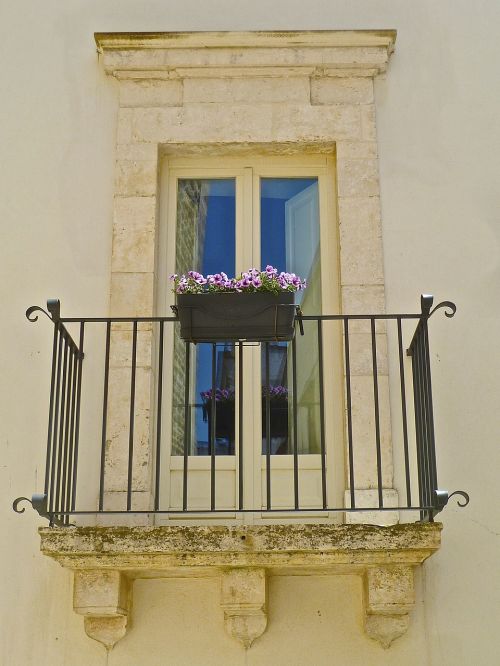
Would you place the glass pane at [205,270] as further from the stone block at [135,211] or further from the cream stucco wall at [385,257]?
the cream stucco wall at [385,257]

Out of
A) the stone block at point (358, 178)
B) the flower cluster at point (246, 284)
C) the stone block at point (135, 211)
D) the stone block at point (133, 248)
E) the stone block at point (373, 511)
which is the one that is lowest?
the stone block at point (373, 511)

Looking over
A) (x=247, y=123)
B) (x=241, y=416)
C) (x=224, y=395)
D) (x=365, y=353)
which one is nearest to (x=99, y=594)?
(x=241, y=416)

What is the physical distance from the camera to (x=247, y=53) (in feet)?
20.0

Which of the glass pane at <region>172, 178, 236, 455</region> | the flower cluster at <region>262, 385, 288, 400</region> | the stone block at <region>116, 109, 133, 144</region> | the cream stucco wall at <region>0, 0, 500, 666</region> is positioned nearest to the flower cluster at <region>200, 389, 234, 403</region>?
the glass pane at <region>172, 178, 236, 455</region>

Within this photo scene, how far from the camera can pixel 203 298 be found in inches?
200

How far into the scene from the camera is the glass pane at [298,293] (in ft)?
18.9

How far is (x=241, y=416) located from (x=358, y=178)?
5.18ft

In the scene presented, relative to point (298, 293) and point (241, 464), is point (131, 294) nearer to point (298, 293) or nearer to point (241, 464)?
point (298, 293)

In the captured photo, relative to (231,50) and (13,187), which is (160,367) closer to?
(13,187)

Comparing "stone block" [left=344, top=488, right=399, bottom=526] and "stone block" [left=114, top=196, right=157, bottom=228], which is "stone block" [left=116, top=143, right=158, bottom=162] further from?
"stone block" [left=344, top=488, right=399, bottom=526]

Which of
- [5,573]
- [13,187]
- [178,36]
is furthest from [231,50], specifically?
[5,573]


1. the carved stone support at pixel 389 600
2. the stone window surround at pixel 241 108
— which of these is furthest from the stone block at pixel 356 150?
→ the carved stone support at pixel 389 600

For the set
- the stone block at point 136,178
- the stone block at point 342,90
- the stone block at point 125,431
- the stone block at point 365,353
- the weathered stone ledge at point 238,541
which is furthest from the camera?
the stone block at point 342,90

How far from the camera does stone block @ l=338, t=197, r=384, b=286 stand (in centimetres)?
572
